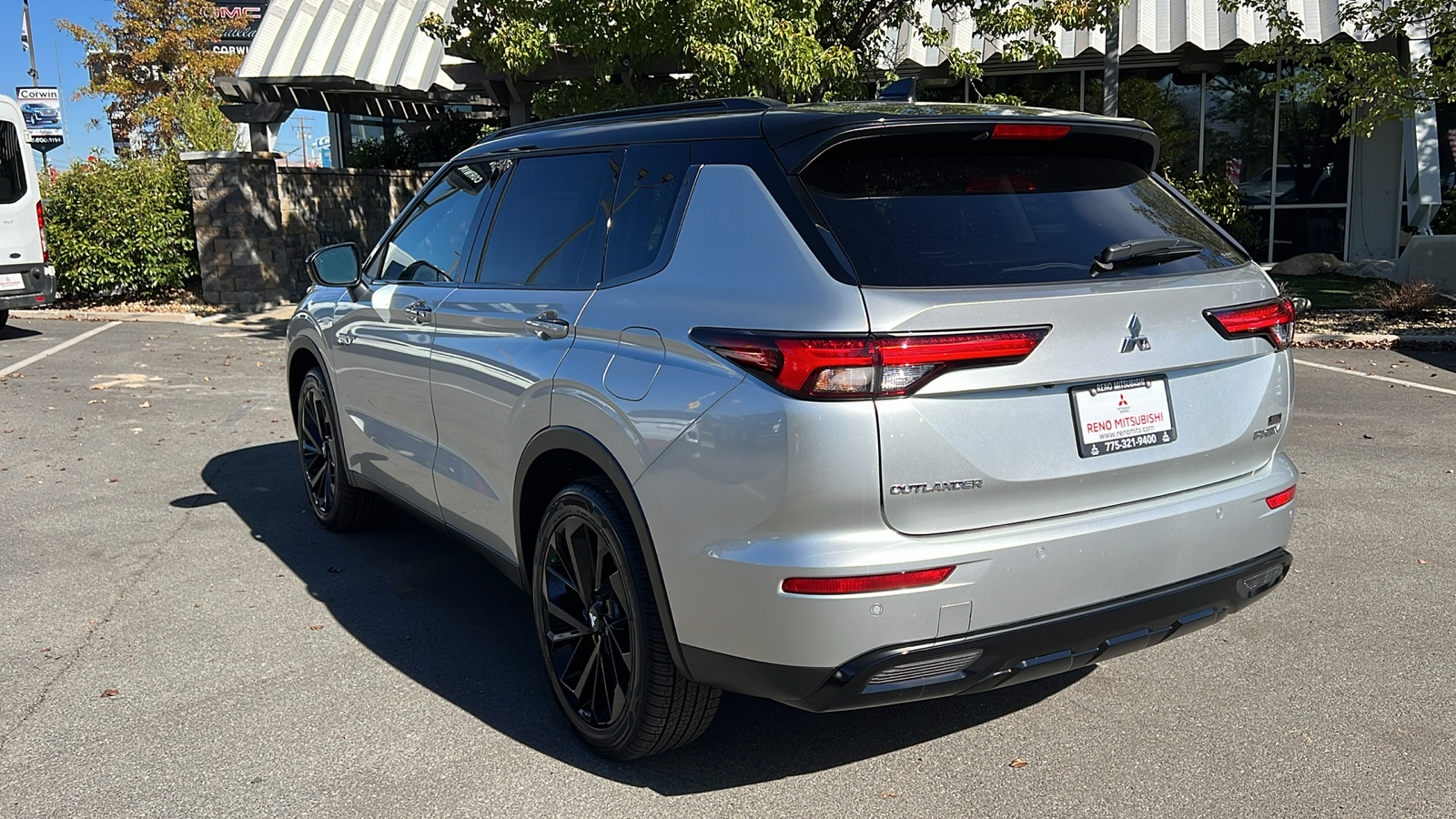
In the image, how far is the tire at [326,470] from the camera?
5.69m

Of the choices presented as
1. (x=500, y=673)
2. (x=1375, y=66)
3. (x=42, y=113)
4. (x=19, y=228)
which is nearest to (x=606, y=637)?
(x=500, y=673)

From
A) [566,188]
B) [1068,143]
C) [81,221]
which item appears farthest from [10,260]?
[1068,143]

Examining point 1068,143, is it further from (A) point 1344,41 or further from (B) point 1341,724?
(A) point 1344,41

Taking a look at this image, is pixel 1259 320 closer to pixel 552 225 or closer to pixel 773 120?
pixel 773 120

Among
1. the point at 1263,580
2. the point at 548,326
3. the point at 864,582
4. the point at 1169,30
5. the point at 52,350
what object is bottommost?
the point at 52,350

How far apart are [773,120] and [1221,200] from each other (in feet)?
60.5

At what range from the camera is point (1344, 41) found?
684 inches

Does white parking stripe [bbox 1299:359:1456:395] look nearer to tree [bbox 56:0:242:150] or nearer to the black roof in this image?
the black roof

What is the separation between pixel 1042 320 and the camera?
9.36ft

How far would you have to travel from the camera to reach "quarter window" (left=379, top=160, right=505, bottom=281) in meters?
4.43

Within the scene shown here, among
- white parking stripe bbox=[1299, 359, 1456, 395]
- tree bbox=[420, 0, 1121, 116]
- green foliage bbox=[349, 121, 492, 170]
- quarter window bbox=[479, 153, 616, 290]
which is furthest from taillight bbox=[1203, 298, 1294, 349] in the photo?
green foliage bbox=[349, 121, 492, 170]

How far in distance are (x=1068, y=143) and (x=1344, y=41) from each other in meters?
16.7

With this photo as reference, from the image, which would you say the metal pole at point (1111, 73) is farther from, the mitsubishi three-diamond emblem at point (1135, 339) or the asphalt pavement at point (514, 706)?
the mitsubishi three-diamond emblem at point (1135, 339)

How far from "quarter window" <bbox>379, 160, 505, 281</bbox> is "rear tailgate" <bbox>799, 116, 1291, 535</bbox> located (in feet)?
5.95
